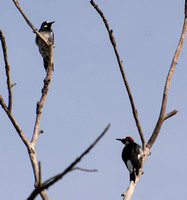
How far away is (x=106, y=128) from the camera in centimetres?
150

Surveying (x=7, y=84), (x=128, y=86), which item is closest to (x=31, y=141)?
(x=7, y=84)

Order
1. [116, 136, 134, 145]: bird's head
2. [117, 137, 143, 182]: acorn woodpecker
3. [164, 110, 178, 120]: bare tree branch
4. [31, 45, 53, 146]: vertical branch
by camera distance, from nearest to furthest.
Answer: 1. [31, 45, 53, 146]: vertical branch
2. [164, 110, 178, 120]: bare tree branch
3. [117, 137, 143, 182]: acorn woodpecker
4. [116, 136, 134, 145]: bird's head

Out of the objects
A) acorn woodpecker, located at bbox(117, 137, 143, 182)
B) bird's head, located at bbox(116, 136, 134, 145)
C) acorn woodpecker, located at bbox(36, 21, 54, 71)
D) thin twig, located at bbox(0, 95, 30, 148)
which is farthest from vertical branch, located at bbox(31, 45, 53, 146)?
acorn woodpecker, located at bbox(36, 21, 54, 71)

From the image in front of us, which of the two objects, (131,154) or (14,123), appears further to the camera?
(131,154)

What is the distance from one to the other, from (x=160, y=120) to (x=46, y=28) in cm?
670

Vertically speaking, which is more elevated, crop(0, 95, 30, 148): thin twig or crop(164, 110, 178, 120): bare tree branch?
crop(0, 95, 30, 148): thin twig

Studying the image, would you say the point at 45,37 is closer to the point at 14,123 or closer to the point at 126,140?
the point at 126,140

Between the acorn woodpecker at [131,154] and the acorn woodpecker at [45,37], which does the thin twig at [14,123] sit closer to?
the acorn woodpecker at [131,154]

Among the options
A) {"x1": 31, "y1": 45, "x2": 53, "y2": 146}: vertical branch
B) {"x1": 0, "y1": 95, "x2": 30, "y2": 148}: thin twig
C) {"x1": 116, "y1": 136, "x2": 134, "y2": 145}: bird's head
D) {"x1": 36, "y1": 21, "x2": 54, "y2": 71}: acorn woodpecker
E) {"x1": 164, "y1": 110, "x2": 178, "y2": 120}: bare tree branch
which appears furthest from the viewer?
{"x1": 36, "y1": 21, "x2": 54, "y2": 71}: acorn woodpecker

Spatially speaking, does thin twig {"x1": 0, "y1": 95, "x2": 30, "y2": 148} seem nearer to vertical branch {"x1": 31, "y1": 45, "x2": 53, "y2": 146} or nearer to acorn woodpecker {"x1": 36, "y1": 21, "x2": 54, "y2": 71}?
vertical branch {"x1": 31, "y1": 45, "x2": 53, "y2": 146}

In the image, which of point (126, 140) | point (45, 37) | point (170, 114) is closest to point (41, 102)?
point (170, 114)

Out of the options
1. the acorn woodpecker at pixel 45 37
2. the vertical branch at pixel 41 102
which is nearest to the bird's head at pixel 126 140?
the acorn woodpecker at pixel 45 37

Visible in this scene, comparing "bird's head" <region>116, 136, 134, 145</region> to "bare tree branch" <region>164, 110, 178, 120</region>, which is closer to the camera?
"bare tree branch" <region>164, 110, 178, 120</region>

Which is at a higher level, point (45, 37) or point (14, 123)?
point (45, 37)
